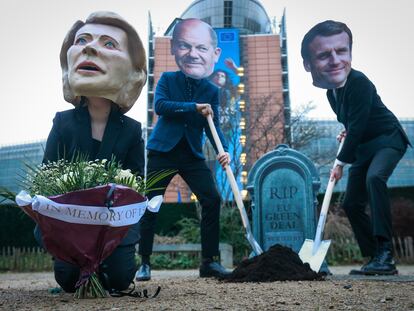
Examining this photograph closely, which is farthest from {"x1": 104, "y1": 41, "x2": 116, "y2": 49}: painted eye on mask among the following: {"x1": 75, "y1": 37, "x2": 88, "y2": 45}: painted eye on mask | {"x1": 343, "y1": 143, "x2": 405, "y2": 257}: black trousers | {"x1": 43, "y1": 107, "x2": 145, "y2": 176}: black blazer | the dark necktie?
{"x1": 343, "y1": 143, "x2": 405, "y2": 257}: black trousers

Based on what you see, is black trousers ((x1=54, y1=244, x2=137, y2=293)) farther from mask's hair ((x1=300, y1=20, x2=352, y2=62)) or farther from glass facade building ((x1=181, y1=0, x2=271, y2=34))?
glass facade building ((x1=181, y1=0, x2=271, y2=34))

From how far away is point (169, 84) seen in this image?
4598 millimetres

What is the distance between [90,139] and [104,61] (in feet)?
1.80

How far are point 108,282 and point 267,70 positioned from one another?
37.6 metres

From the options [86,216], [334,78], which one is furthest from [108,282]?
[334,78]

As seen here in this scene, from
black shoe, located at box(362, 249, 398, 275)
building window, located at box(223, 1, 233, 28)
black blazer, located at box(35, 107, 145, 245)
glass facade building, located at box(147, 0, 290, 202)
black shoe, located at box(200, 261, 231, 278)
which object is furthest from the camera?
building window, located at box(223, 1, 233, 28)

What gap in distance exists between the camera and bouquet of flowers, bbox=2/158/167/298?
219 centimetres

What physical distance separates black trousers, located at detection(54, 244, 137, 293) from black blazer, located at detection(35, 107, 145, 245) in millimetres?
263

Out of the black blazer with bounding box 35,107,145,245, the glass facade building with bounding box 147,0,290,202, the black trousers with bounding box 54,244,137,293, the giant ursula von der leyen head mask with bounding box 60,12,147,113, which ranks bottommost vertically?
the black trousers with bounding box 54,244,137,293

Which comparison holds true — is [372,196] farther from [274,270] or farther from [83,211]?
[83,211]

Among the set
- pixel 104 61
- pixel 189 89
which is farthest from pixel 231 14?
pixel 104 61

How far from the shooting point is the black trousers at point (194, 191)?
13.9 feet

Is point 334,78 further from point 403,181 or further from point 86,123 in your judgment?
point 403,181

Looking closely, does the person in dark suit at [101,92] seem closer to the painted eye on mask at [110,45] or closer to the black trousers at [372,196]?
the painted eye on mask at [110,45]
